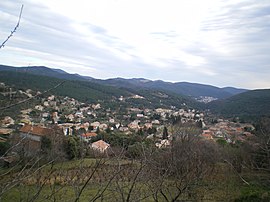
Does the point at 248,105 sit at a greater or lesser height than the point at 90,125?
greater

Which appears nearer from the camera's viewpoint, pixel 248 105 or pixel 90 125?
pixel 90 125

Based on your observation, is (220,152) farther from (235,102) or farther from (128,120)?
(235,102)

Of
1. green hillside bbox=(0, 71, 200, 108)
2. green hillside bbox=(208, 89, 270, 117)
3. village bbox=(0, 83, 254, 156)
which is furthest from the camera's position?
green hillside bbox=(208, 89, 270, 117)

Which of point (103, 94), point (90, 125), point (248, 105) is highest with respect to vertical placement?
point (248, 105)

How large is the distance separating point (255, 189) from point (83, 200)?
605 cm

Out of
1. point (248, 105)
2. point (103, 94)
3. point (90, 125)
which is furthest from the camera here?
point (103, 94)

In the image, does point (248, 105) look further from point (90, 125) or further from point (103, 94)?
point (90, 125)

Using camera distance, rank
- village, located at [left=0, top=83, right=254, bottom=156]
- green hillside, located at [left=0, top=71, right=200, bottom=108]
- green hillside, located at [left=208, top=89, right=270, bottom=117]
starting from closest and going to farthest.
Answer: village, located at [left=0, top=83, right=254, bottom=156] → green hillside, located at [left=0, top=71, right=200, bottom=108] → green hillside, located at [left=208, top=89, right=270, bottom=117]

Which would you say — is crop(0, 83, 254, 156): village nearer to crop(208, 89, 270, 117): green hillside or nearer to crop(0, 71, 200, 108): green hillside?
crop(0, 71, 200, 108): green hillside

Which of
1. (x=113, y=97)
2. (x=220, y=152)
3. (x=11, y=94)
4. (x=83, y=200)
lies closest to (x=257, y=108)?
(x=113, y=97)

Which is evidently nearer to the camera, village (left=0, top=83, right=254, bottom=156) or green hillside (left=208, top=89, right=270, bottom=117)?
village (left=0, top=83, right=254, bottom=156)

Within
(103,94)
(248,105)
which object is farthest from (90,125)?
(248,105)

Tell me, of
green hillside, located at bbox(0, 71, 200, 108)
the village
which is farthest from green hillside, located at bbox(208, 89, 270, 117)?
green hillside, located at bbox(0, 71, 200, 108)

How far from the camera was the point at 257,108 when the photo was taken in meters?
69.7
